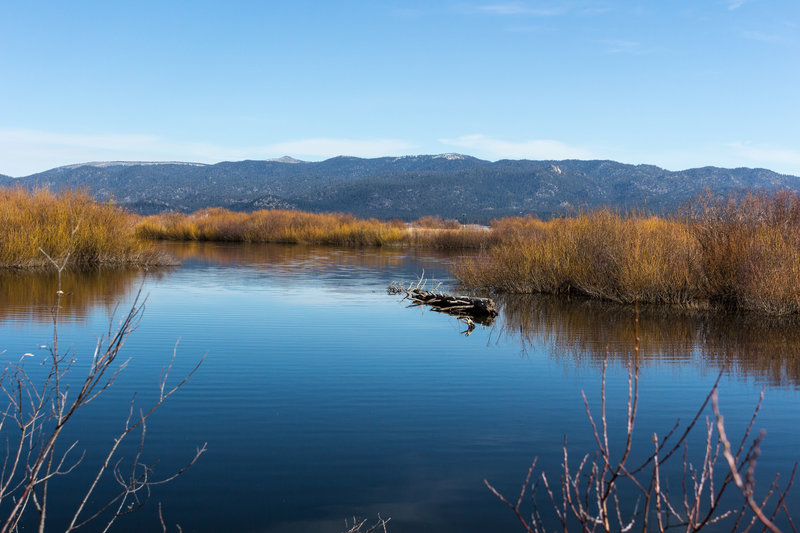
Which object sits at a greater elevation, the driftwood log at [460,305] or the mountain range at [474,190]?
the mountain range at [474,190]

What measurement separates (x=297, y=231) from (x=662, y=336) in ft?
121

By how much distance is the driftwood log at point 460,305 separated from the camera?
14287mm

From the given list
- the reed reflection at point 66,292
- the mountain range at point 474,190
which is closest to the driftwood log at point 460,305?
the reed reflection at point 66,292

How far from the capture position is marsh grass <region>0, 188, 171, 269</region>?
2062 centimetres

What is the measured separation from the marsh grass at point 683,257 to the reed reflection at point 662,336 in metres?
0.53

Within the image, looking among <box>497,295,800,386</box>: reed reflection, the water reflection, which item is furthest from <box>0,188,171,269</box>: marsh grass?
<box>497,295,800,386</box>: reed reflection

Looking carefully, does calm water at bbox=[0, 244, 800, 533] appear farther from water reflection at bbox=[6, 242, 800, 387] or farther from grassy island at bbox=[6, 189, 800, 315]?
grassy island at bbox=[6, 189, 800, 315]

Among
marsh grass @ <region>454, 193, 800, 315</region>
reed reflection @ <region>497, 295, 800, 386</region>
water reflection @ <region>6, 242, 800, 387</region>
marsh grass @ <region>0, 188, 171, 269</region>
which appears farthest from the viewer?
marsh grass @ <region>0, 188, 171, 269</region>

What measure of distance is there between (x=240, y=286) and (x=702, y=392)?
1312cm

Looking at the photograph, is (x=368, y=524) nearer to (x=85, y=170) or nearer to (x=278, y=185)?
(x=278, y=185)

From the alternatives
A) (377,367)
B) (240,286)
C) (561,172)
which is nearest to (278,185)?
(561,172)

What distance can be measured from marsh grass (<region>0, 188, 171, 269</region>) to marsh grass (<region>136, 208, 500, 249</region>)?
815 inches

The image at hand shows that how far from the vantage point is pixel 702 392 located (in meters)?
8.17

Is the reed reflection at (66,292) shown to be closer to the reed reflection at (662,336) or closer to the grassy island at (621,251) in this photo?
the grassy island at (621,251)
